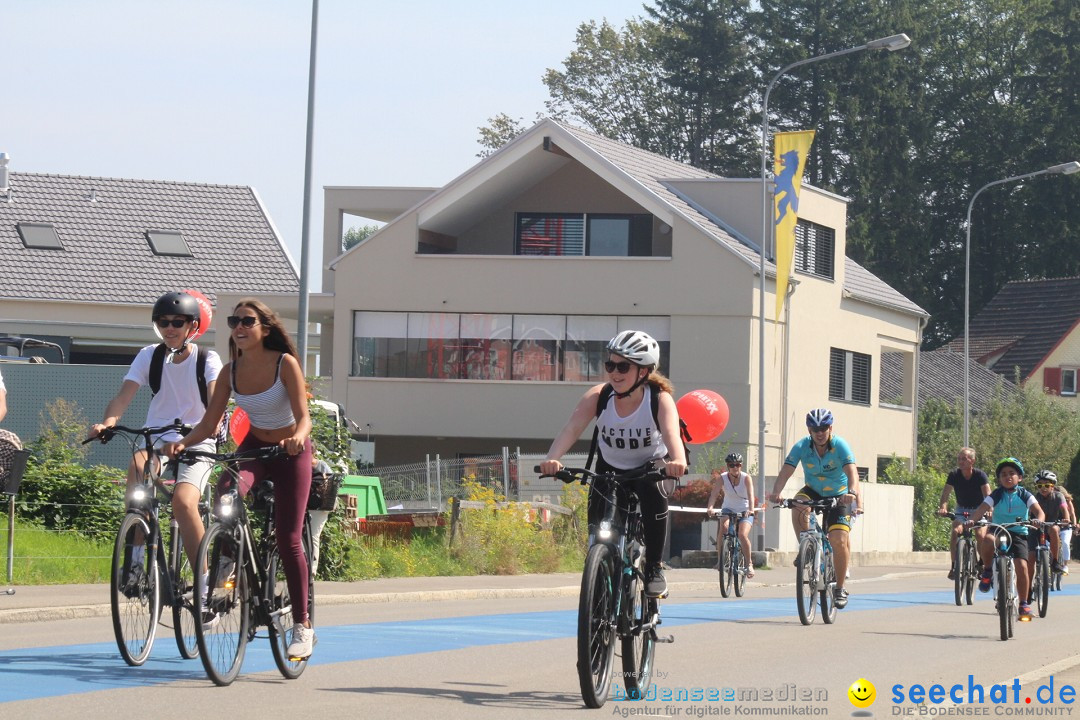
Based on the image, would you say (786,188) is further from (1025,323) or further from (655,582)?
(1025,323)

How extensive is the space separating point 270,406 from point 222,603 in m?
1.01

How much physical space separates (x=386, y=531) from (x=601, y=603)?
16.0 meters

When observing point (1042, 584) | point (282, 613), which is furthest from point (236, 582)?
point (1042, 584)

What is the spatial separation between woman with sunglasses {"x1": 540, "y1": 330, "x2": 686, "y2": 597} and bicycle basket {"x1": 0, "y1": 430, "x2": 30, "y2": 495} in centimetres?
577

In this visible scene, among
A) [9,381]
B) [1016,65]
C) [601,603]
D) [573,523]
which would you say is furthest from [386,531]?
[1016,65]

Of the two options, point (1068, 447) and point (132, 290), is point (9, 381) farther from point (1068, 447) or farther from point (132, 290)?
point (1068, 447)

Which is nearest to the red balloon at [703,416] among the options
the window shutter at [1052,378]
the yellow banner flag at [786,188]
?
the yellow banner flag at [786,188]

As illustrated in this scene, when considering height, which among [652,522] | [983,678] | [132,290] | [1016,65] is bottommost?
[983,678]

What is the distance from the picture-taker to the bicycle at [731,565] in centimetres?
2027

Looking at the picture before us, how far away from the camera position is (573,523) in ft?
84.0

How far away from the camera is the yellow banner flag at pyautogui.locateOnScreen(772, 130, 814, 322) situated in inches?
1336

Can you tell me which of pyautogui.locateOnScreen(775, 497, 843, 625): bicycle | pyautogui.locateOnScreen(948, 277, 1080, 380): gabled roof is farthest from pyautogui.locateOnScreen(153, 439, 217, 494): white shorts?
pyautogui.locateOnScreen(948, 277, 1080, 380): gabled roof

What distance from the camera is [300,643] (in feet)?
29.3

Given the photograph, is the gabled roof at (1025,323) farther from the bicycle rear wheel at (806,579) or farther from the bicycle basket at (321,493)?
the bicycle basket at (321,493)
